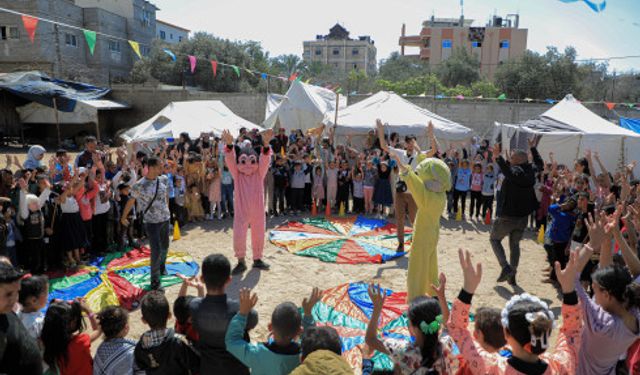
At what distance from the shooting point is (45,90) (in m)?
20.1

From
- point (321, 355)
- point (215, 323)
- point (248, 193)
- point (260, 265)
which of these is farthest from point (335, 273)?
point (321, 355)

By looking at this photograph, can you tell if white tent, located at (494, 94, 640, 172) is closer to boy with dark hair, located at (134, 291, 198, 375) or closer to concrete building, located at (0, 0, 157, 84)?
boy with dark hair, located at (134, 291, 198, 375)

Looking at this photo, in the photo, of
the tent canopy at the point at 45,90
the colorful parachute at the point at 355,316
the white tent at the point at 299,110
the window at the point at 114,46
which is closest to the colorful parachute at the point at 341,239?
the colorful parachute at the point at 355,316

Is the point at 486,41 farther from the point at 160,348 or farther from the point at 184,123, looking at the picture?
the point at 160,348

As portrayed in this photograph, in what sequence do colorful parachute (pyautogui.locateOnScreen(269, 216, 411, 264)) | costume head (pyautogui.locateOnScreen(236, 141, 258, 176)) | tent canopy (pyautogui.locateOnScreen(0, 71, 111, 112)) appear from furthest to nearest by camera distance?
tent canopy (pyautogui.locateOnScreen(0, 71, 111, 112)), colorful parachute (pyautogui.locateOnScreen(269, 216, 411, 264)), costume head (pyautogui.locateOnScreen(236, 141, 258, 176))

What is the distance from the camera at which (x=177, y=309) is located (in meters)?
3.23

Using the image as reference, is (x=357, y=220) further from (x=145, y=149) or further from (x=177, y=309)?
(x=177, y=309)

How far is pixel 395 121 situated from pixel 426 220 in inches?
359

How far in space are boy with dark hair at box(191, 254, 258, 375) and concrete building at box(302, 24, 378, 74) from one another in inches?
3254

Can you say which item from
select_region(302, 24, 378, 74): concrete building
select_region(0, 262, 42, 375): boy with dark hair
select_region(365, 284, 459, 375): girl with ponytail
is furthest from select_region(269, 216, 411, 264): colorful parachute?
select_region(302, 24, 378, 74): concrete building

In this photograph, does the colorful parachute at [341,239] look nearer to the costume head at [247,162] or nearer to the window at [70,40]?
the costume head at [247,162]

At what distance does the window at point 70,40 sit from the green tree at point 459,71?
29963 mm

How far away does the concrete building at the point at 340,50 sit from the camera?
83375 mm

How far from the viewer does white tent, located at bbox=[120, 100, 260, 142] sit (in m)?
14.7
